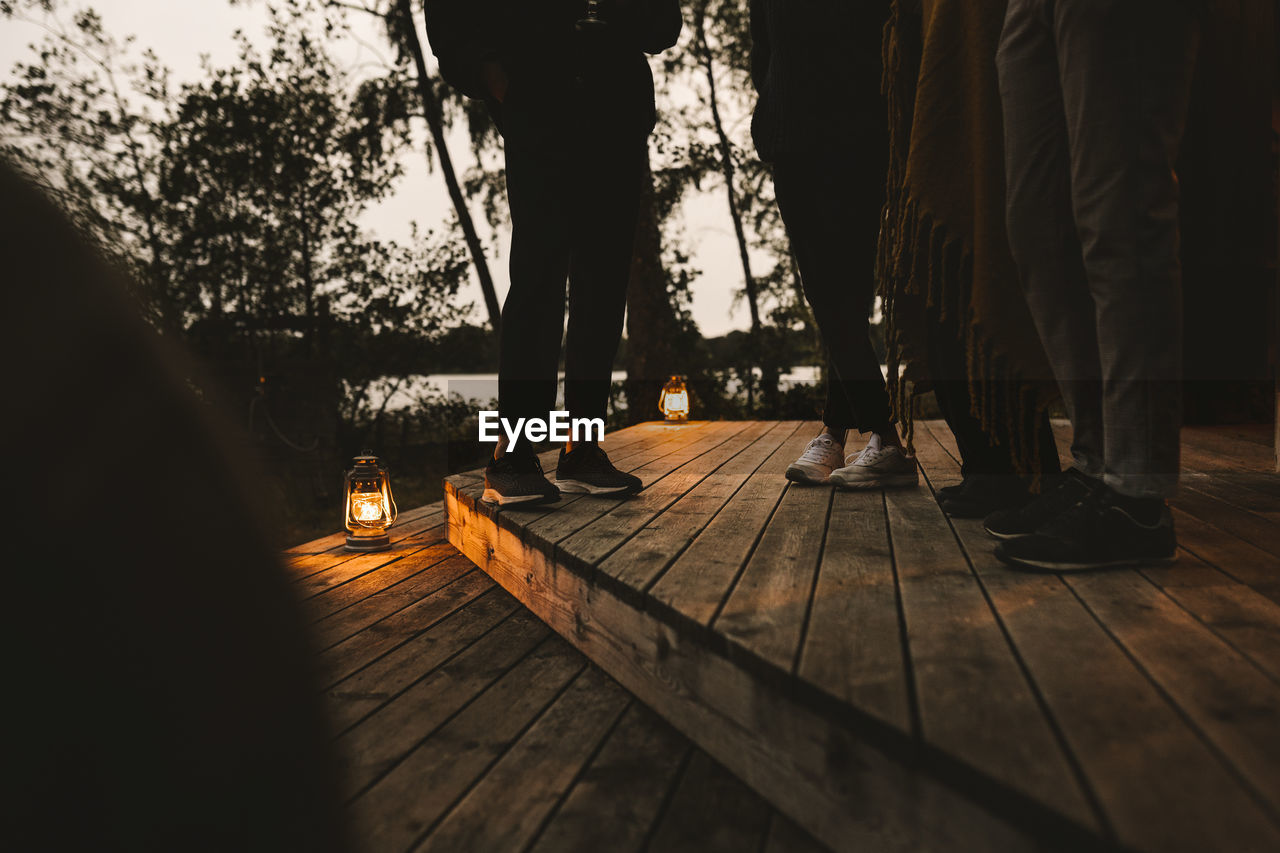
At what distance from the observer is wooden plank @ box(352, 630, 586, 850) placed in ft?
3.19

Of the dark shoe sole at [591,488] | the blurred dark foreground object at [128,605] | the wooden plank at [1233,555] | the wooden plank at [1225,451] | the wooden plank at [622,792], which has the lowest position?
the wooden plank at [622,792]

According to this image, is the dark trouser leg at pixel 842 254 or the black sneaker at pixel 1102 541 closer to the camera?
the black sneaker at pixel 1102 541

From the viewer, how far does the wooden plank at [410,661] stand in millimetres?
1326

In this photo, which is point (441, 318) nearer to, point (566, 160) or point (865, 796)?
point (566, 160)

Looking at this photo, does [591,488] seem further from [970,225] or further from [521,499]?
[970,225]

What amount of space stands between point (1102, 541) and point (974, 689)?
20.8 inches

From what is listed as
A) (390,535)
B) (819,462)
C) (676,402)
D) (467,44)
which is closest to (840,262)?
(819,462)

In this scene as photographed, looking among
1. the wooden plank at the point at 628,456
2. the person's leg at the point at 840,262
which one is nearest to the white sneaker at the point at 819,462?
the person's leg at the point at 840,262

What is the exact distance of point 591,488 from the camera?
2.17 meters

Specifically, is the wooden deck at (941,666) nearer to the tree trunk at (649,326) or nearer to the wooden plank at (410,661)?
the wooden plank at (410,661)

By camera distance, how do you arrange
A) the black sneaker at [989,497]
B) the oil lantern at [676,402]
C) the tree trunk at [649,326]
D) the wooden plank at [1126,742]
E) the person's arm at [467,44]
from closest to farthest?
the wooden plank at [1126,742]
the black sneaker at [989,497]
the person's arm at [467,44]
the oil lantern at [676,402]
the tree trunk at [649,326]

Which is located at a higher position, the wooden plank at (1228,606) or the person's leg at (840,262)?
the person's leg at (840,262)

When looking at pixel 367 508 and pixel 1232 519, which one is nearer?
pixel 1232 519

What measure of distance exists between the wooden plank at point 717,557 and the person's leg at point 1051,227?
0.58m
